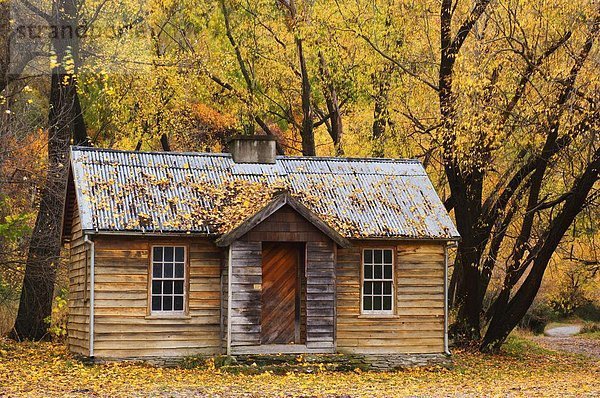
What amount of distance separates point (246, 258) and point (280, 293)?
1.40 m

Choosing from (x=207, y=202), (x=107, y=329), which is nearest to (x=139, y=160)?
(x=207, y=202)

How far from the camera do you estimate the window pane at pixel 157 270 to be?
21.1 meters

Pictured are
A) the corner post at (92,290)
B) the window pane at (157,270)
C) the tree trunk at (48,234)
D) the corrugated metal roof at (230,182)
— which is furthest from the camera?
the tree trunk at (48,234)

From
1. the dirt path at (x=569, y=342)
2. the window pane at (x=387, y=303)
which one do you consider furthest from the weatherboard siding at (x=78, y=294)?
the dirt path at (x=569, y=342)

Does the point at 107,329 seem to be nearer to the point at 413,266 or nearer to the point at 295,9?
the point at 413,266

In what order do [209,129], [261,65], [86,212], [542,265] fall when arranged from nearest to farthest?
[86,212] < [542,265] < [261,65] < [209,129]

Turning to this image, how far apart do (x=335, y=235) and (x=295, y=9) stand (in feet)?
44.3

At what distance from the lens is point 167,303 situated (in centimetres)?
2117

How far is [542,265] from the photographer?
2539 centimetres

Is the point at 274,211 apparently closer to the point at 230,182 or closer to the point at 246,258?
the point at 246,258

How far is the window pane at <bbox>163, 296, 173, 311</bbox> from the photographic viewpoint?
69.4 ft

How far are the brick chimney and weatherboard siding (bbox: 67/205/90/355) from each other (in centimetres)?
434

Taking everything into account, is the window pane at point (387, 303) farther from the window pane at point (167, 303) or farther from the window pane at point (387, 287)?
the window pane at point (167, 303)

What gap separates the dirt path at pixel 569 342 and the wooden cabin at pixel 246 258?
32.3 feet
